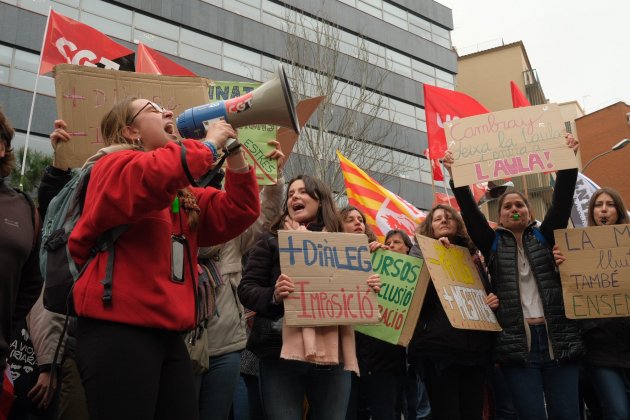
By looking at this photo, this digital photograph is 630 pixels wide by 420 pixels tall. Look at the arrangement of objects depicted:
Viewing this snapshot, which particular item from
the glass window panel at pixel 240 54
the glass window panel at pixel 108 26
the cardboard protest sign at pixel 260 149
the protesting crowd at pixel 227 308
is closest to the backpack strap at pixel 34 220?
the protesting crowd at pixel 227 308

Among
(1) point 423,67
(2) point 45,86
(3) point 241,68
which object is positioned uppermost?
Result: (1) point 423,67

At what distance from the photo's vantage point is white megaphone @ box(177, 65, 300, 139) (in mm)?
2184


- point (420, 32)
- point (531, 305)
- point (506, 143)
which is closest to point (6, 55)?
point (506, 143)

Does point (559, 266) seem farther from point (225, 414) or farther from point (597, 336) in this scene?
point (225, 414)

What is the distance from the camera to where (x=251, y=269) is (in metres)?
3.21

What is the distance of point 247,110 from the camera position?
2.21m

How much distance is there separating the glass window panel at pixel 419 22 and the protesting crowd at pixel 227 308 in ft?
81.2

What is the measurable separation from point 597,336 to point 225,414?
2.37 metres

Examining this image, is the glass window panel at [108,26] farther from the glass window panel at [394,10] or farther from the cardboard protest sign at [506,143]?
the cardboard protest sign at [506,143]

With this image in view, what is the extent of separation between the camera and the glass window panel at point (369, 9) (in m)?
25.2

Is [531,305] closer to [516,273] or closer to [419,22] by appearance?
[516,273]

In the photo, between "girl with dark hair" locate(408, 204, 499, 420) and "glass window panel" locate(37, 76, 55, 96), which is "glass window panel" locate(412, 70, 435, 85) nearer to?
"glass window panel" locate(37, 76, 55, 96)

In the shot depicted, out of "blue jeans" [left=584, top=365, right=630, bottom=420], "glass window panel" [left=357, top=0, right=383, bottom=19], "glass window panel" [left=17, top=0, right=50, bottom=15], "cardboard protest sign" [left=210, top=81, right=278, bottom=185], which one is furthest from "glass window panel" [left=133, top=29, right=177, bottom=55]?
"blue jeans" [left=584, top=365, right=630, bottom=420]

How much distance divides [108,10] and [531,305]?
57.2 feet
